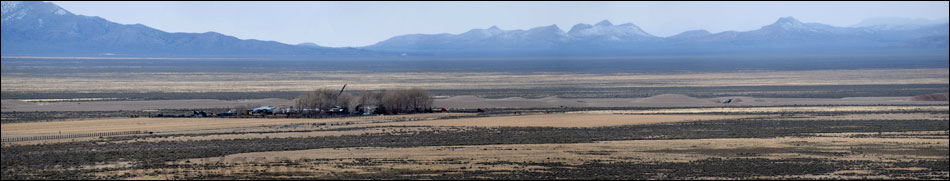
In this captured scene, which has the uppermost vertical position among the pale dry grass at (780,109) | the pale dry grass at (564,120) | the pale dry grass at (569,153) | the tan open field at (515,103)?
the tan open field at (515,103)

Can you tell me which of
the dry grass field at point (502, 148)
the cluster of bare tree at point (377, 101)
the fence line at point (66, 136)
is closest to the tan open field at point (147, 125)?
the dry grass field at point (502, 148)

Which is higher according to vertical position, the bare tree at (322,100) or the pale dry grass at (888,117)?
the bare tree at (322,100)

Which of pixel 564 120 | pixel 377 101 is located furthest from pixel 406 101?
pixel 564 120

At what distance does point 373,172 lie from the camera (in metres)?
34.4

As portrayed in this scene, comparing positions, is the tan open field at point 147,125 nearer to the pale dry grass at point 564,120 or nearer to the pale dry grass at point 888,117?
the pale dry grass at point 564,120

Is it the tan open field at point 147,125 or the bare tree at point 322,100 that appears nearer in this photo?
the tan open field at point 147,125

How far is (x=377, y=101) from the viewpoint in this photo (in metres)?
70.6

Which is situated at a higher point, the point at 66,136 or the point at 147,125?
the point at 147,125

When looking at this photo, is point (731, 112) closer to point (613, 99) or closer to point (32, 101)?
point (613, 99)

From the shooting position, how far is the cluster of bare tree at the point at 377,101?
67750 millimetres

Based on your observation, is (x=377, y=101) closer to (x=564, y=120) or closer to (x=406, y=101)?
(x=406, y=101)

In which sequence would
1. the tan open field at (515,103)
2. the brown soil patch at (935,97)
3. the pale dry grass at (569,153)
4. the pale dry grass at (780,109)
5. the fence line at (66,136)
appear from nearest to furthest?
the pale dry grass at (569,153) < the fence line at (66,136) < the pale dry grass at (780,109) < the tan open field at (515,103) < the brown soil patch at (935,97)

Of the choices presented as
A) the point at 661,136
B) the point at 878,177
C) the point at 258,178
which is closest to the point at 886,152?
the point at 878,177

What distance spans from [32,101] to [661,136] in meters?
57.0
